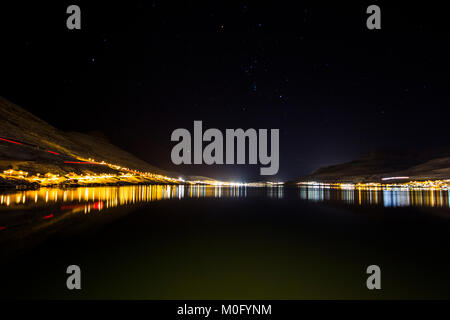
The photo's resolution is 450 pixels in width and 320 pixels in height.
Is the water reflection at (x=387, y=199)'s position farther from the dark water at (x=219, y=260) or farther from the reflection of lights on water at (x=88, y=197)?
the dark water at (x=219, y=260)

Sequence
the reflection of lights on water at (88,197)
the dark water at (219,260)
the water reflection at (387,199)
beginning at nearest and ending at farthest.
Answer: the dark water at (219,260) < the reflection of lights on water at (88,197) < the water reflection at (387,199)

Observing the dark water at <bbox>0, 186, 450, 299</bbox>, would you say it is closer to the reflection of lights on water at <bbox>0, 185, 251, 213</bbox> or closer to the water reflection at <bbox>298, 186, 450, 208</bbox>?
the reflection of lights on water at <bbox>0, 185, 251, 213</bbox>

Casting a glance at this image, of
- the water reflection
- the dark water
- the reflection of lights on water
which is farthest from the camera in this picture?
the water reflection

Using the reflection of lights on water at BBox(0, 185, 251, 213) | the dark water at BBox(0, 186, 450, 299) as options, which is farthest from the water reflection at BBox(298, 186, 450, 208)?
the dark water at BBox(0, 186, 450, 299)

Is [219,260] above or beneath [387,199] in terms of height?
beneath

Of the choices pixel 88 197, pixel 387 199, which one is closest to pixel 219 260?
pixel 88 197

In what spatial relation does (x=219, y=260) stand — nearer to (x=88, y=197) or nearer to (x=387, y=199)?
(x=88, y=197)

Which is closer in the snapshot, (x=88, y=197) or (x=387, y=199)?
(x=88, y=197)

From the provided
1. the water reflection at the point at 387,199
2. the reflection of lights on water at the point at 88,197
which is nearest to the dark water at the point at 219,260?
the reflection of lights on water at the point at 88,197

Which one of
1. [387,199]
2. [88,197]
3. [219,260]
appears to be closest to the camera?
[219,260]

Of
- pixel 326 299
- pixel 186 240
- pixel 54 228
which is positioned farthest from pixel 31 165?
pixel 326 299

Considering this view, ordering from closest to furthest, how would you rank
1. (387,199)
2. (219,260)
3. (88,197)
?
(219,260)
(88,197)
(387,199)

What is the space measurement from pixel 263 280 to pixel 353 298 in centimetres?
189
